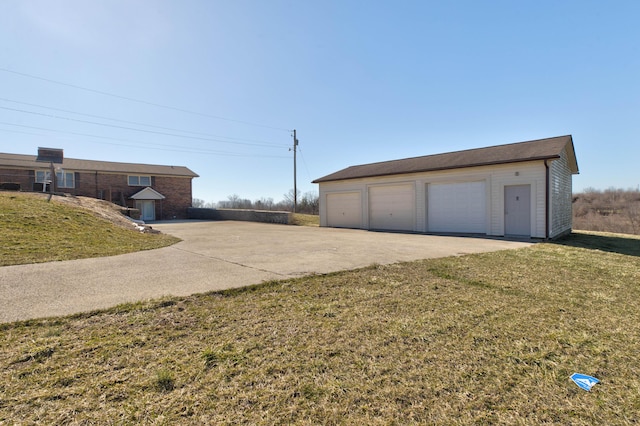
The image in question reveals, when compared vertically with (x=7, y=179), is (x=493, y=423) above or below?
below

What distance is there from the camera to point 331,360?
2543 mm

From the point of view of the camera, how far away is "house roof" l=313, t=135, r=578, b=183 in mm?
12156

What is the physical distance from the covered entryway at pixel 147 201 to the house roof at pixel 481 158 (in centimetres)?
1743

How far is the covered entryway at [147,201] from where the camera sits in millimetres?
27469

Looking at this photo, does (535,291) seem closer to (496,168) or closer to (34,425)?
(34,425)

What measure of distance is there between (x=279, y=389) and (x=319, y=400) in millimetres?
298

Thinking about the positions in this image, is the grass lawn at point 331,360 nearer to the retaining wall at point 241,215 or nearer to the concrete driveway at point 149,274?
the concrete driveway at point 149,274

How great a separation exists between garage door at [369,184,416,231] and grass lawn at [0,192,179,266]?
37.0ft

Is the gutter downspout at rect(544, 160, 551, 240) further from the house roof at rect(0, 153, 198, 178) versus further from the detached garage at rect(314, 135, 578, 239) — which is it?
the house roof at rect(0, 153, 198, 178)

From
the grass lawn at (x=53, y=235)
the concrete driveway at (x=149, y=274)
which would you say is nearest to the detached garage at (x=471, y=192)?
the concrete driveway at (x=149, y=274)

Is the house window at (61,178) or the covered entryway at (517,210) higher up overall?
the house window at (61,178)

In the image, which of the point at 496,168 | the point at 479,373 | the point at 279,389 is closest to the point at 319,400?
the point at 279,389

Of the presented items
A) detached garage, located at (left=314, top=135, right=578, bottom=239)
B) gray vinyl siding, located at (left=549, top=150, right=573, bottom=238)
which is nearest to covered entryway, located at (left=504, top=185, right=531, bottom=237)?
detached garage, located at (left=314, top=135, right=578, bottom=239)

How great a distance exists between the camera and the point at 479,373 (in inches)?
93.7
